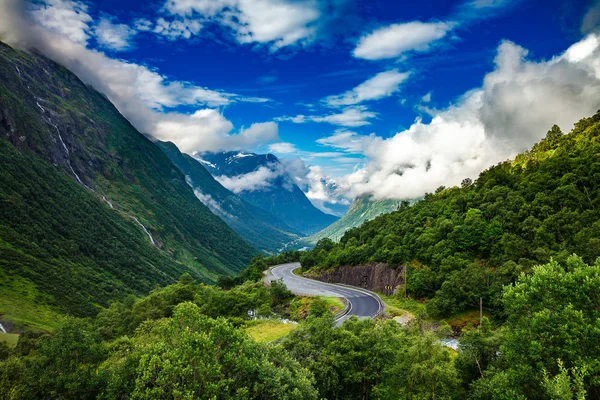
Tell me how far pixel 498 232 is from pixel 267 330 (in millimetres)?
56577

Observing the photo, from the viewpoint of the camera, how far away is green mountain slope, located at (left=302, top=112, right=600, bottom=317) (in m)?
63.5

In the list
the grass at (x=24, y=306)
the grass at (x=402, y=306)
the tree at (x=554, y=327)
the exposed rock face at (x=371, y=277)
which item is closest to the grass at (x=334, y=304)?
the grass at (x=402, y=306)

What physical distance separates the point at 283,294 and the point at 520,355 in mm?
71939

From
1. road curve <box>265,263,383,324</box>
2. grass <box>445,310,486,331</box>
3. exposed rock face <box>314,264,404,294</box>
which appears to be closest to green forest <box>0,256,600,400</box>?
road curve <box>265,263,383,324</box>

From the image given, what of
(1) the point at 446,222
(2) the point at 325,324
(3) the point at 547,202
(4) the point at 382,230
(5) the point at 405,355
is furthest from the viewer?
(4) the point at 382,230

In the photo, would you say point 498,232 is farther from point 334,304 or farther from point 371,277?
point 334,304

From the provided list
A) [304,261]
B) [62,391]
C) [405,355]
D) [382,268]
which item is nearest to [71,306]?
[304,261]

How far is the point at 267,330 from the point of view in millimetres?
65125

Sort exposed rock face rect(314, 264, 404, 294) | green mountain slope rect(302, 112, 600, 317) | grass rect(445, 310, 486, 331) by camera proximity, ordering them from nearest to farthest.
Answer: green mountain slope rect(302, 112, 600, 317), grass rect(445, 310, 486, 331), exposed rock face rect(314, 264, 404, 294)

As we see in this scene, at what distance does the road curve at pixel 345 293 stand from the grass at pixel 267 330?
37.0ft

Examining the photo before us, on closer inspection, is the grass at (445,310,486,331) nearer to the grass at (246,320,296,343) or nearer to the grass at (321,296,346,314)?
the grass at (321,296,346,314)

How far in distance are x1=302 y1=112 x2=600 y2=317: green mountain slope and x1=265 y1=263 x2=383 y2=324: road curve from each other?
36.0ft

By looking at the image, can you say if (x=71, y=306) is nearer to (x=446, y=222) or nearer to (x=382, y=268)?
(x=382, y=268)

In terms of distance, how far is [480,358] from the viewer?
34.6 m
